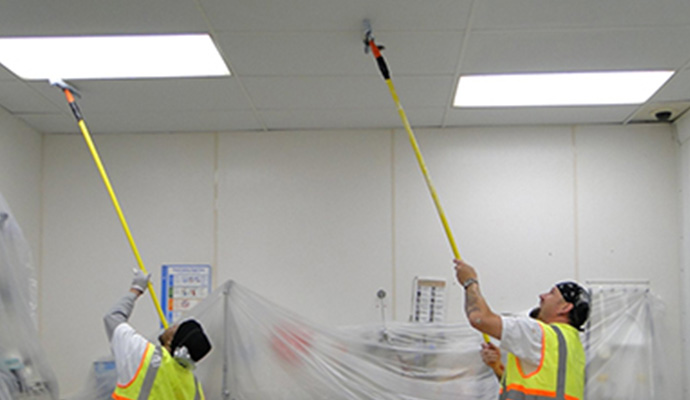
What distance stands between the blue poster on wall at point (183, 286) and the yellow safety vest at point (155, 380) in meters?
1.27

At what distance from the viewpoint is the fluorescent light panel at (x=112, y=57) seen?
8.00 ft

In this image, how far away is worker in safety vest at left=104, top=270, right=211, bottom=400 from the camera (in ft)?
7.38

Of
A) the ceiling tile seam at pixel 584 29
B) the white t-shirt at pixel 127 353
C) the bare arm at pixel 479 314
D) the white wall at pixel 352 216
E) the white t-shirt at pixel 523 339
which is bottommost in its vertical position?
the white t-shirt at pixel 127 353

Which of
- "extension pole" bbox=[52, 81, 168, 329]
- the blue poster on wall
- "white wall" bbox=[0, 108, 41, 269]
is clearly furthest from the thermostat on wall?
"white wall" bbox=[0, 108, 41, 269]

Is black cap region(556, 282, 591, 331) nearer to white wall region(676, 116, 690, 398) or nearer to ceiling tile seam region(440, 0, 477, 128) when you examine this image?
ceiling tile seam region(440, 0, 477, 128)

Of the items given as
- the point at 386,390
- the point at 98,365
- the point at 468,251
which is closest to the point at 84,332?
the point at 98,365

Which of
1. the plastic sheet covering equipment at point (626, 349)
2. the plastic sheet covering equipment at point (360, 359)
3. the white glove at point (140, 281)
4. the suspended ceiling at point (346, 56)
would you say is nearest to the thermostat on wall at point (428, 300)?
the plastic sheet covering equipment at point (360, 359)

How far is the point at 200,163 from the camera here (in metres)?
3.70

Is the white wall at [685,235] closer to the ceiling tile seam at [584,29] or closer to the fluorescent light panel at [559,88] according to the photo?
the fluorescent light panel at [559,88]

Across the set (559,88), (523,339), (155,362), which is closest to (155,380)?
(155,362)

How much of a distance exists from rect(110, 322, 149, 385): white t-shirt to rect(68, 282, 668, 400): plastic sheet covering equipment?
751 mm

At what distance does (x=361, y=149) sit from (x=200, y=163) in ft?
3.11

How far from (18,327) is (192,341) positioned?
582mm

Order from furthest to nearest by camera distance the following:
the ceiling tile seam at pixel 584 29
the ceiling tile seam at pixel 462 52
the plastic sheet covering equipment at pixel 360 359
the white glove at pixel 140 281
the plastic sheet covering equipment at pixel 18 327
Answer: the plastic sheet covering equipment at pixel 360 359, the white glove at pixel 140 281, the ceiling tile seam at pixel 584 29, the ceiling tile seam at pixel 462 52, the plastic sheet covering equipment at pixel 18 327
